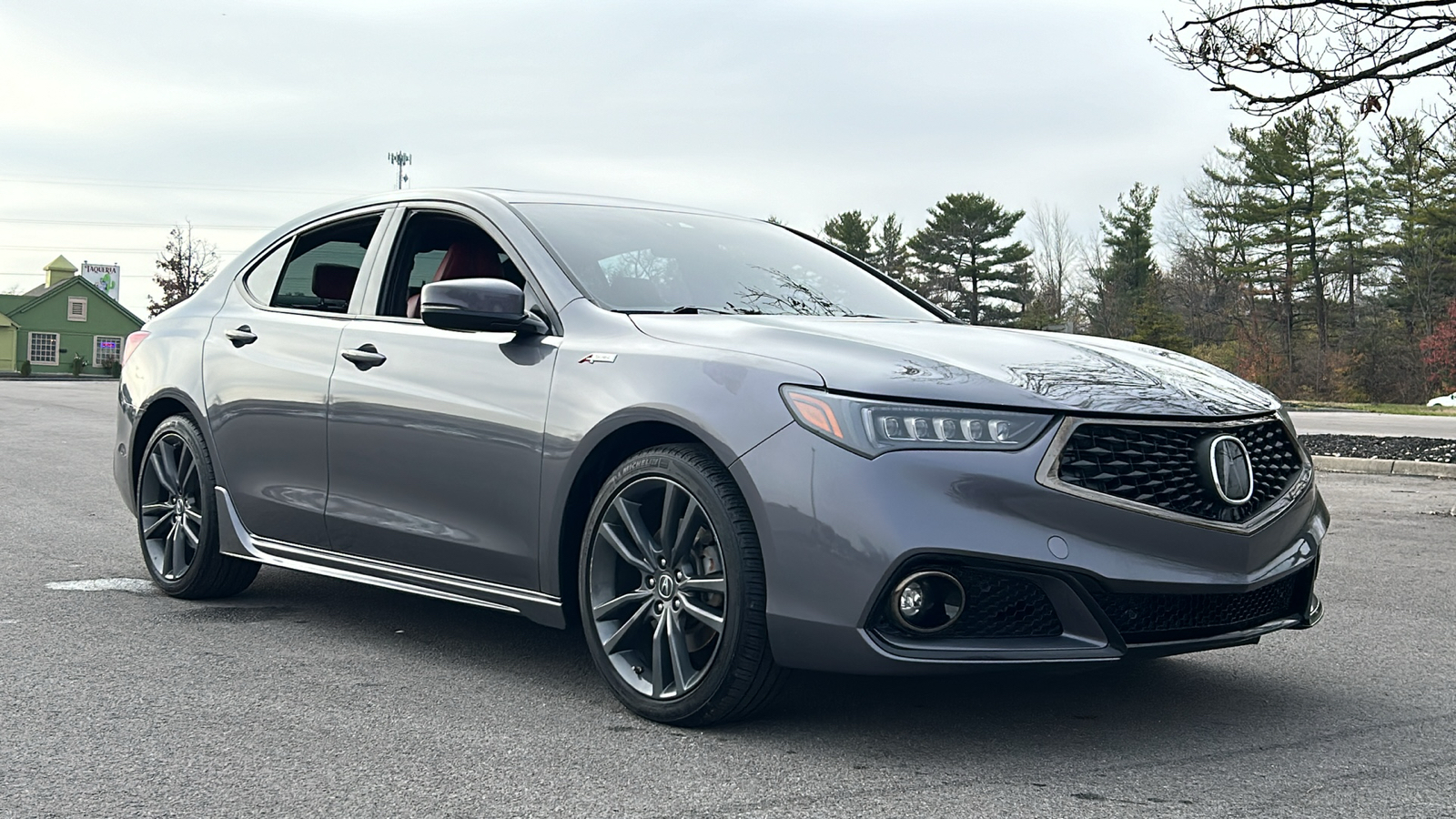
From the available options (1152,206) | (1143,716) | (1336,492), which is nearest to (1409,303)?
(1152,206)

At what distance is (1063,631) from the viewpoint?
345 cm

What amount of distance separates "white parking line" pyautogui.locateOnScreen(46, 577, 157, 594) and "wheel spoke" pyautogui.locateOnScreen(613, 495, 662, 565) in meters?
3.01

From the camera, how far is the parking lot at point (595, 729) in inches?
125

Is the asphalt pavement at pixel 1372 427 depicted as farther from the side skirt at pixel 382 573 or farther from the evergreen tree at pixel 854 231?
the evergreen tree at pixel 854 231

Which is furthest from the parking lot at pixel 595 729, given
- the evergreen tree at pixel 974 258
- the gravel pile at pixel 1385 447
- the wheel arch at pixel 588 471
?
the evergreen tree at pixel 974 258

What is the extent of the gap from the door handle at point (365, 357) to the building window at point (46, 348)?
8569cm

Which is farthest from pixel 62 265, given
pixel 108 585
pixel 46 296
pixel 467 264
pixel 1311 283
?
pixel 467 264

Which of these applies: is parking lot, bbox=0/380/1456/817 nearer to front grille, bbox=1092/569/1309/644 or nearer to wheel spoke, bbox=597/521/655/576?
front grille, bbox=1092/569/1309/644

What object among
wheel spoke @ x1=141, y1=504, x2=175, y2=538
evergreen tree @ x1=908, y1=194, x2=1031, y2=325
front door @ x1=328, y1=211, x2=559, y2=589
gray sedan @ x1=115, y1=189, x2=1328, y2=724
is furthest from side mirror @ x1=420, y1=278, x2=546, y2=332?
evergreen tree @ x1=908, y1=194, x2=1031, y2=325

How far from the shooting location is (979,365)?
3678 mm

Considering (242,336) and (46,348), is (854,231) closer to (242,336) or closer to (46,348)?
(46,348)

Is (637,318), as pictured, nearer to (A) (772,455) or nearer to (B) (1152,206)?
(A) (772,455)

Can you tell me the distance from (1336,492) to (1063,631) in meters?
9.52

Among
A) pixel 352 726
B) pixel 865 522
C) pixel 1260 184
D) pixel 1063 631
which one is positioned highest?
pixel 1260 184
